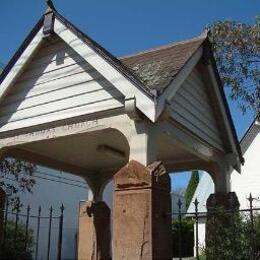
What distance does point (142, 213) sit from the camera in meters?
7.53

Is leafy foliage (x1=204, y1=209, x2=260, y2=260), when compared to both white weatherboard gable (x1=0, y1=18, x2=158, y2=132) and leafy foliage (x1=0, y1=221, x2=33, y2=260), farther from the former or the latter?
leafy foliage (x1=0, y1=221, x2=33, y2=260)

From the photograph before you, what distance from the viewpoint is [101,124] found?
8859 millimetres

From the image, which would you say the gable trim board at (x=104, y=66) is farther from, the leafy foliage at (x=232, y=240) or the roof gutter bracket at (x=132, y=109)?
the leafy foliage at (x=232, y=240)

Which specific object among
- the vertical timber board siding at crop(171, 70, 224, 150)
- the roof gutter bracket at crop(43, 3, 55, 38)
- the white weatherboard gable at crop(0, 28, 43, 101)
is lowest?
the vertical timber board siding at crop(171, 70, 224, 150)

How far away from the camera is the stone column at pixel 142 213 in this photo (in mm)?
7422

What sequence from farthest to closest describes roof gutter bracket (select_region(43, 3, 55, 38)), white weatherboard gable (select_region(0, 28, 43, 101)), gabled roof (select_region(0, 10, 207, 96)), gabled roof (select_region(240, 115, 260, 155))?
gabled roof (select_region(240, 115, 260, 155))
white weatherboard gable (select_region(0, 28, 43, 101))
roof gutter bracket (select_region(43, 3, 55, 38))
gabled roof (select_region(0, 10, 207, 96))

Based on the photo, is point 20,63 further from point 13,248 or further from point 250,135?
point 250,135

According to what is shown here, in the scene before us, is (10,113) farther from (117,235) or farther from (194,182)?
(194,182)

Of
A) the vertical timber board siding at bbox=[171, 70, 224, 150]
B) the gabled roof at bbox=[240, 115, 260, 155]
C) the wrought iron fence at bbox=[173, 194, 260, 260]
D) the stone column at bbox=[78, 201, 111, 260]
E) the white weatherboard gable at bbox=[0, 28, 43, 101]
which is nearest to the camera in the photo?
the wrought iron fence at bbox=[173, 194, 260, 260]

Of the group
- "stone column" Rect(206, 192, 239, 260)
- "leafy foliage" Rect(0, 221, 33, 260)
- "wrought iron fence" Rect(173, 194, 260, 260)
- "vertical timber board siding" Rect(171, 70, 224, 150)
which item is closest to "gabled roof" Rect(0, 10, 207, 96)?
Answer: "vertical timber board siding" Rect(171, 70, 224, 150)

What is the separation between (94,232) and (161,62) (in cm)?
593

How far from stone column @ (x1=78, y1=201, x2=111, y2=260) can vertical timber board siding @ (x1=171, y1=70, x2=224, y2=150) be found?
421 cm

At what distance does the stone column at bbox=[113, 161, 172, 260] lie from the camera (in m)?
7.42

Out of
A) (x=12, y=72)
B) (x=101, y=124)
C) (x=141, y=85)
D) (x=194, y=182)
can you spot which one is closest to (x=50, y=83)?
(x=12, y=72)
